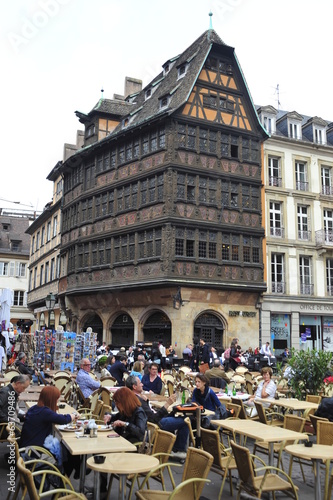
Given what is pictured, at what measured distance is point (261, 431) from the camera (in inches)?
236

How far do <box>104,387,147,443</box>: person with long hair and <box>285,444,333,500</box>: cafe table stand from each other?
5.57 ft

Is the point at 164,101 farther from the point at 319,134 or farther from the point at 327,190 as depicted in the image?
the point at 327,190

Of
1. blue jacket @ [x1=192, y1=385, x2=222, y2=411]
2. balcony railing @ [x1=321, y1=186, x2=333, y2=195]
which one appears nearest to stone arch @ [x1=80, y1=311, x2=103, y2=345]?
balcony railing @ [x1=321, y1=186, x2=333, y2=195]

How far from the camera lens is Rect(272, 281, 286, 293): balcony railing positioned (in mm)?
26797

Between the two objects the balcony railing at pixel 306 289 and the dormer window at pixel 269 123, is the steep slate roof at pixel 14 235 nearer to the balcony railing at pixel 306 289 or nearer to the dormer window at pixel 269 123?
the dormer window at pixel 269 123

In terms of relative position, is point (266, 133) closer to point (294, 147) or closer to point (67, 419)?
point (294, 147)

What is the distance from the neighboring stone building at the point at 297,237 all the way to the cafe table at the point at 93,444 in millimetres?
21527

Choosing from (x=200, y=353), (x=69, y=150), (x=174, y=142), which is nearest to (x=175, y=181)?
(x=174, y=142)

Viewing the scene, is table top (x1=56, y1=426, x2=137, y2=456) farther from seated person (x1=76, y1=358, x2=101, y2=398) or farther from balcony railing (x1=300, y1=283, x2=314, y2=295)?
balcony railing (x1=300, y1=283, x2=314, y2=295)

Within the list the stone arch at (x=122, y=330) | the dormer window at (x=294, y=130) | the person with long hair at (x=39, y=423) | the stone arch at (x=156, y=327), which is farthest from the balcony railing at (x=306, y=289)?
the person with long hair at (x=39, y=423)

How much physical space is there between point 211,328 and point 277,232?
699 cm

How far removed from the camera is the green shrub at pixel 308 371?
10.3 meters

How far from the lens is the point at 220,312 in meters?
24.5

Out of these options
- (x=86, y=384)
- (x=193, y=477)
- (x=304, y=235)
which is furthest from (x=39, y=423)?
(x=304, y=235)
